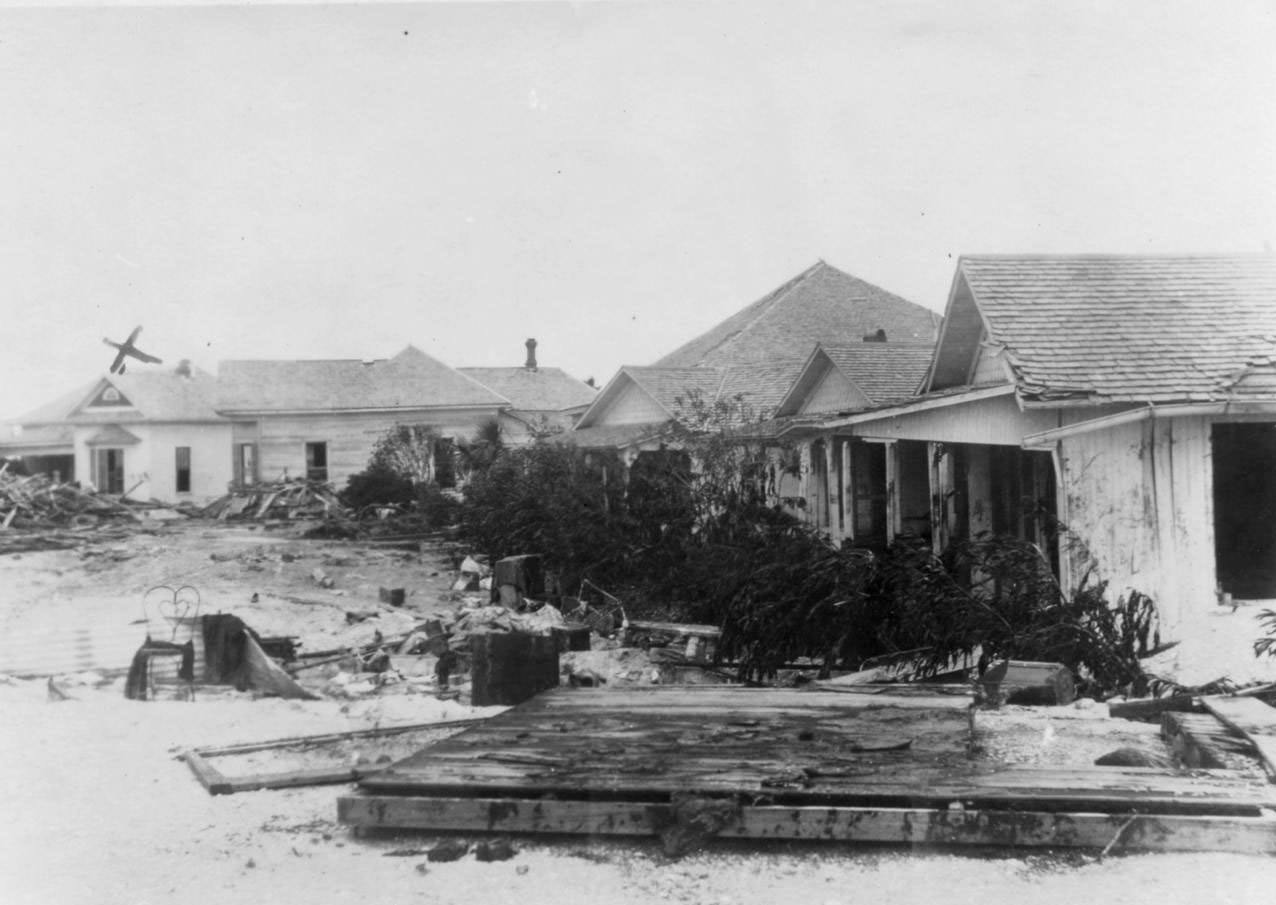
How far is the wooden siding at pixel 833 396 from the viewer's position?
15.6 metres

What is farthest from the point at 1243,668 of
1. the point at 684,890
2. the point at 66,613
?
the point at 66,613

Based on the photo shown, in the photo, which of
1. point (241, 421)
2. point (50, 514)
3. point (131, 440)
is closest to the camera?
point (50, 514)

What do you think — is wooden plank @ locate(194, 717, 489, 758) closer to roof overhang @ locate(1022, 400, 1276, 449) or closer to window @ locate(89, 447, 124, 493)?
roof overhang @ locate(1022, 400, 1276, 449)

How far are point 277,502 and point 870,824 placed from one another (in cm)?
2790

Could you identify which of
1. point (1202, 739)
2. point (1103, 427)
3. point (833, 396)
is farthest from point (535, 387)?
point (1202, 739)

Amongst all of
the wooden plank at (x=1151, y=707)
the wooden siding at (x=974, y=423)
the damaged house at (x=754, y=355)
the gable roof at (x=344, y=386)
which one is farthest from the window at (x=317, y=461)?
the wooden plank at (x=1151, y=707)

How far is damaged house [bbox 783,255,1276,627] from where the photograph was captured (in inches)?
365

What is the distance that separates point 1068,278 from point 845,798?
8407 millimetres

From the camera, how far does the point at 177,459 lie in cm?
3522

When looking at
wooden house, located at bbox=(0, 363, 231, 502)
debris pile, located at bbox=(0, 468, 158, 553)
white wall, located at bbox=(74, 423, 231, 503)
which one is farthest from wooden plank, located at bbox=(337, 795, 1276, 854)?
wooden house, located at bbox=(0, 363, 231, 502)

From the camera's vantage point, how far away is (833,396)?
16578 millimetres

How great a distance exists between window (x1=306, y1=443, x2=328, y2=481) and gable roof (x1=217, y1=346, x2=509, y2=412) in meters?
1.41

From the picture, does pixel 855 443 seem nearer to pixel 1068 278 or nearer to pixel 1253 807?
pixel 1068 278

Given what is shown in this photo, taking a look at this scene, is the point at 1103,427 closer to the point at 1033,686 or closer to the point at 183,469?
the point at 1033,686
